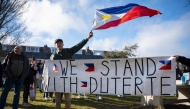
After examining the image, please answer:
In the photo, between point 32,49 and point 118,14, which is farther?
point 32,49

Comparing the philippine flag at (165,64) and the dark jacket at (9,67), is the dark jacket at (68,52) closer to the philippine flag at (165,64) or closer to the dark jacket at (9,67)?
the dark jacket at (9,67)

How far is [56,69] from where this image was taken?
5984mm

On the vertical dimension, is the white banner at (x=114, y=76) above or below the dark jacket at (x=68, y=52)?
below

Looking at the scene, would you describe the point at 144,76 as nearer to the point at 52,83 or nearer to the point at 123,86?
the point at 123,86

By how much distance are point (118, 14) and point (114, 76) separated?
1.93 metres

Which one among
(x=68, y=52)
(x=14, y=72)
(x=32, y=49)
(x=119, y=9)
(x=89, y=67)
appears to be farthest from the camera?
(x=32, y=49)

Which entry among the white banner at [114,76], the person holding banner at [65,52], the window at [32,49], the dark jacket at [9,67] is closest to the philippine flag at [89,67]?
the white banner at [114,76]

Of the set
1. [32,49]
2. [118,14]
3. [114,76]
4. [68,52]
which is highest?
[32,49]

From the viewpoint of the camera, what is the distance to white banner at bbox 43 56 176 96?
5.12 m

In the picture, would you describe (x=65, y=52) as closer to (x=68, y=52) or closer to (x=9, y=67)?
(x=68, y=52)

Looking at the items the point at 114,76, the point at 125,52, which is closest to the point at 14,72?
the point at 114,76

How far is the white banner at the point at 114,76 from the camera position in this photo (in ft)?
16.8

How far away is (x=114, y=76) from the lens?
561 centimetres

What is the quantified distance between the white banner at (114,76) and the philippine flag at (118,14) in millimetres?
1119
